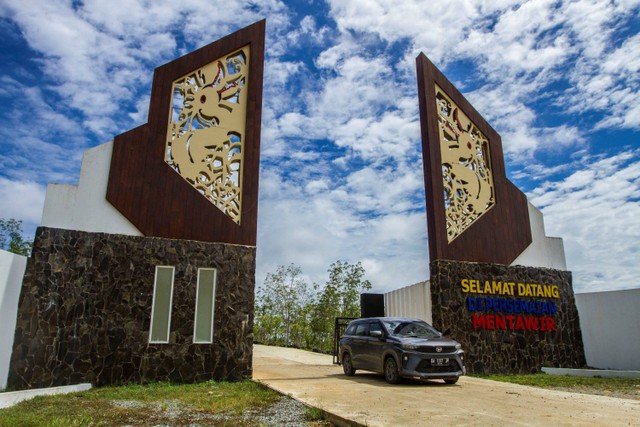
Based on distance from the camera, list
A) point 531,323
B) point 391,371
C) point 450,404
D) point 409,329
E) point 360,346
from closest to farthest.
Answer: point 450,404 < point 391,371 < point 409,329 < point 360,346 < point 531,323

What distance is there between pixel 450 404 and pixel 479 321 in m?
7.70

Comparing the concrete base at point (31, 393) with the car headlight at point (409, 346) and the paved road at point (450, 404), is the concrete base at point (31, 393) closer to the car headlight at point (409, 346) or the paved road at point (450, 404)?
the paved road at point (450, 404)

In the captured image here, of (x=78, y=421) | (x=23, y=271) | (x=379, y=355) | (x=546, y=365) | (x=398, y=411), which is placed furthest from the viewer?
(x=546, y=365)

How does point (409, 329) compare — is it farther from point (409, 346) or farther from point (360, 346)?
point (360, 346)

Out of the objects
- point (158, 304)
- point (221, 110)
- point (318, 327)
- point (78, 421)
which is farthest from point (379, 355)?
point (318, 327)

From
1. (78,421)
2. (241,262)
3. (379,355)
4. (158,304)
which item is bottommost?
(78,421)

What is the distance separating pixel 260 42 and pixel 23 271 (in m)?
8.92

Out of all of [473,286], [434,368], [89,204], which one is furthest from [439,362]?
[89,204]

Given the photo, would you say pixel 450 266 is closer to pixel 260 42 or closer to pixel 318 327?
pixel 260 42

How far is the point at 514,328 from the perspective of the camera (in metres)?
15.4

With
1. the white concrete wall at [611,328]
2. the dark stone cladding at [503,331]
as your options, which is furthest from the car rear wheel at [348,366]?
the white concrete wall at [611,328]

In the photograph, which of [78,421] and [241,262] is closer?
[78,421]

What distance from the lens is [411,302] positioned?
16859 millimetres

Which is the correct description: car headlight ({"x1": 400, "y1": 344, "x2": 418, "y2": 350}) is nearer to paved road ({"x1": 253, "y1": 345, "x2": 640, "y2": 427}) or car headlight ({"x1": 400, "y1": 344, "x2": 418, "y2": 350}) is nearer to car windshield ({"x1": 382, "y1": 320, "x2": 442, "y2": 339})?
car windshield ({"x1": 382, "y1": 320, "x2": 442, "y2": 339})
